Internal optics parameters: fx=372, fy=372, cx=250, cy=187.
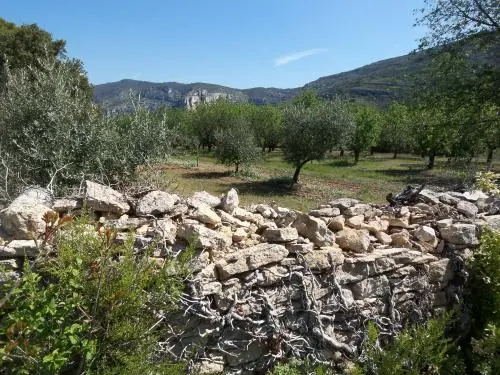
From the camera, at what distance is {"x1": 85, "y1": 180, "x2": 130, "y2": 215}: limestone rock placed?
374 centimetres

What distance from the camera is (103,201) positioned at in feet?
12.3

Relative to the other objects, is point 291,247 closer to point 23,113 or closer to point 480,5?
point 23,113

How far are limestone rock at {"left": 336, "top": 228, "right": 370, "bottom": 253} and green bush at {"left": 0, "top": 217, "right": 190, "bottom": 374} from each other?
7.45ft

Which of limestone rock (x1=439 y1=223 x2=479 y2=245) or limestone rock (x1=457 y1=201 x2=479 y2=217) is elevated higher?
limestone rock (x1=457 y1=201 x2=479 y2=217)

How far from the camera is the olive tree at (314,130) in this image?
72.5 feet

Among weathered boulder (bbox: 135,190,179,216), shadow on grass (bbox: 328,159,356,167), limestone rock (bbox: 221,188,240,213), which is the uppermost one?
weathered boulder (bbox: 135,190,179,216)

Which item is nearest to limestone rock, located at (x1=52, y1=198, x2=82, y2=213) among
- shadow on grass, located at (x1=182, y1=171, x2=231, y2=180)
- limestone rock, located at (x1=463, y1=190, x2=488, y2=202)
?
limestone rock, located at (x1=463, y1=190, x2=488, y2=202)

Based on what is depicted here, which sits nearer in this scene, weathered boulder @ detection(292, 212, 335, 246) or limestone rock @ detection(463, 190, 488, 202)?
weathered boulder @ detection(292, 212, 335, 246)

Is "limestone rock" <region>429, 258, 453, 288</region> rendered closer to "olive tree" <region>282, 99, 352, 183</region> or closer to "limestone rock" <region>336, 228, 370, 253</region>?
"limestone rock" <region>336, 228, 370, 253</region>

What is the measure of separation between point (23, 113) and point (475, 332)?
796 cm

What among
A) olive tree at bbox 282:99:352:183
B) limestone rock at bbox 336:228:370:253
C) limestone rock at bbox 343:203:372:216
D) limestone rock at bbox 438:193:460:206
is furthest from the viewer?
olive tree at bbox 282:99:352:183

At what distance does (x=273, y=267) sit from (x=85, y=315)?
1.94 metres

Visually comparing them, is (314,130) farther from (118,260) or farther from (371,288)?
(118,260)

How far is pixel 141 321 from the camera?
2.80 metres
